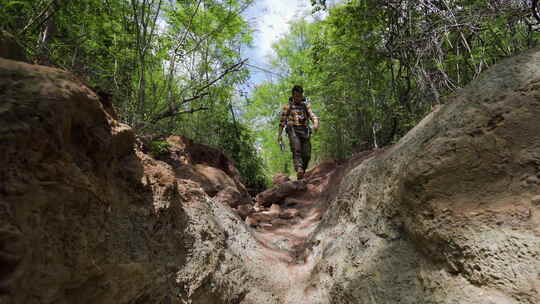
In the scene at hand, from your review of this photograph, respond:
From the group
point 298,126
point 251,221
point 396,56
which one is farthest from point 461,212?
point 298,126

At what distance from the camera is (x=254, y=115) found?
1658cm

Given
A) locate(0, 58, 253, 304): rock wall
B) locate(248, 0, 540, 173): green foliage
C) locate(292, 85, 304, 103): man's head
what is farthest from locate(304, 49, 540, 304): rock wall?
locate(292, 85, 304, 103): man's head

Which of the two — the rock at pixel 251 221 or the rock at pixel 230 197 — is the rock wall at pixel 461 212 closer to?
the rock at pixel 251 221

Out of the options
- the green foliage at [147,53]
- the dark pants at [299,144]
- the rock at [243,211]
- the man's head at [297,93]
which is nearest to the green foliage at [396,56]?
the man's head at [297,93]

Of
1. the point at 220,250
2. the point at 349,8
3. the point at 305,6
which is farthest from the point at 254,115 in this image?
the point at 220,250

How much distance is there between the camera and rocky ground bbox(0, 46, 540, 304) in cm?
98

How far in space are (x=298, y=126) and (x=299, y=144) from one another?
47 centimetres

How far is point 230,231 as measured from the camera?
2.49 m

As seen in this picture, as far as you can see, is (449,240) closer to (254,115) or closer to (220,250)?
(220,250)

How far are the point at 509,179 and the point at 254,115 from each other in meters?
15.6

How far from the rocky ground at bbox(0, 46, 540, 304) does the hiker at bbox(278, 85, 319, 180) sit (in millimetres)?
3946

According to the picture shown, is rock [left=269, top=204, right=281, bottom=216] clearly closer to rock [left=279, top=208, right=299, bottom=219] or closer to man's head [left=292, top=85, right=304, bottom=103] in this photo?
rock [left=279, top=208, right=299, bottom=219]

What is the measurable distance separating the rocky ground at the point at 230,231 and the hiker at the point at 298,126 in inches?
155

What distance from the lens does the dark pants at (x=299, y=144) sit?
6324 millimetres
